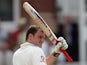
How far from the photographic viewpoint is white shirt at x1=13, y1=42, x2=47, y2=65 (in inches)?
345

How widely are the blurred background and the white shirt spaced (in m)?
7.60

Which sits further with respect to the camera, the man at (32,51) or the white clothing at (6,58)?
the white clothing at (6,58)

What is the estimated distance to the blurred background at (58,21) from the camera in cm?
1736

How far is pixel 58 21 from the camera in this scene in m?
19.4

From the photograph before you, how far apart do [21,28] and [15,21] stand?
313 cm

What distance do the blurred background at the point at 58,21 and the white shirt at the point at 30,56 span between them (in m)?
7.60

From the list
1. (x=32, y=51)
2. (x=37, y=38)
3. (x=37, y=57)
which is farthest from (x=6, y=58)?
(x=37, y=57)

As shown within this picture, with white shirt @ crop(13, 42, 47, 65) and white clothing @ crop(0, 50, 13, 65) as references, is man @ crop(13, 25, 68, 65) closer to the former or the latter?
white shirt @ crop(13, 42, 47, 65)

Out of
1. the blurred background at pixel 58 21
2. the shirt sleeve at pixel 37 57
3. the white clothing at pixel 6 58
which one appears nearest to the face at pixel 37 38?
the shirt sleeve at pixel 37 57

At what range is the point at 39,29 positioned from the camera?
29.9 feet

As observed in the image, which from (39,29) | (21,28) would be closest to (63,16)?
(21,28)

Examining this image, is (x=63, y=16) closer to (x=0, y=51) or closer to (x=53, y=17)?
(x=53, y=17)

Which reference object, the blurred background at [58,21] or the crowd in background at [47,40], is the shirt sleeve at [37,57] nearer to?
the crowd in background at [47,40]

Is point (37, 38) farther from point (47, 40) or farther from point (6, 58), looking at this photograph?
point (47, 40)
